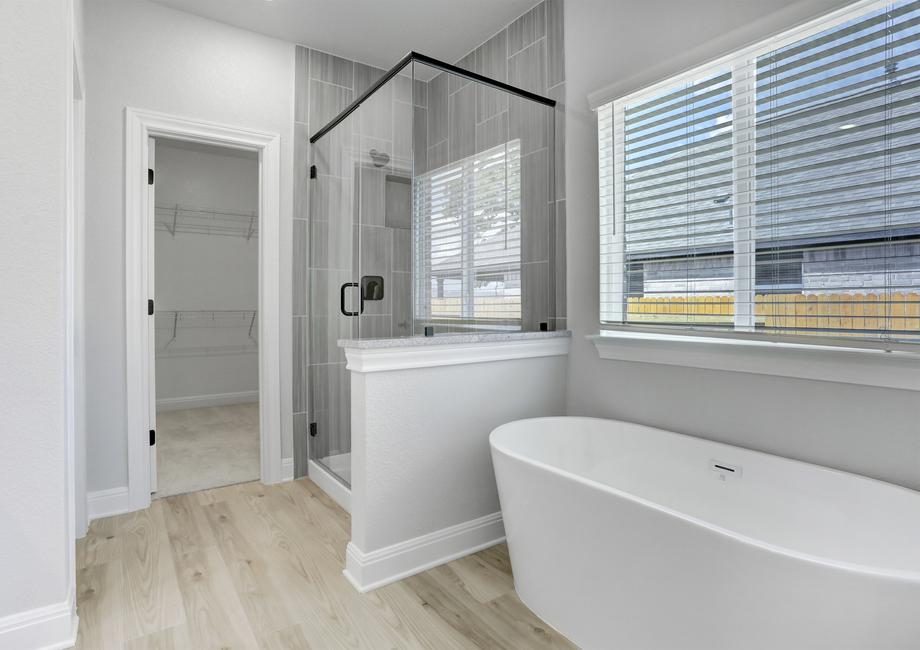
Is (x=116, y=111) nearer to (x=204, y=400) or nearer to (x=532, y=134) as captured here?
(x=532, y=134)

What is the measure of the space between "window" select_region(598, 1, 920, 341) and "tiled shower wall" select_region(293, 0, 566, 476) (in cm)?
32

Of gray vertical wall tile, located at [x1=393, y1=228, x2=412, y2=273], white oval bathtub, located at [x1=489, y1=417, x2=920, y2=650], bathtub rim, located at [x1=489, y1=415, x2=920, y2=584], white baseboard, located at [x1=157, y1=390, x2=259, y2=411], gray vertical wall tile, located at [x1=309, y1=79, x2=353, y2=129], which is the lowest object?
white baseboard, located at [x1=157, y1=390, x2=259, y2=411]

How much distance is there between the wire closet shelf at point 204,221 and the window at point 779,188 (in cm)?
419

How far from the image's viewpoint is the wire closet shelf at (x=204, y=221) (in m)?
5.12

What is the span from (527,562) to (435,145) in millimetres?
1755

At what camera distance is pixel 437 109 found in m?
2.23

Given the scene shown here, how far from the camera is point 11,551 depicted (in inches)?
59.9

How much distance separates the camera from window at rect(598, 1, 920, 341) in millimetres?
1523

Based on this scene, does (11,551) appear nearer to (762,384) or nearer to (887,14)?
(762,384)

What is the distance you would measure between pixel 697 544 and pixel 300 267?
2.72 meters

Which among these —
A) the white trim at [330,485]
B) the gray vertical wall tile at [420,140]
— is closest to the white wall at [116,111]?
the white trim at [330,485]

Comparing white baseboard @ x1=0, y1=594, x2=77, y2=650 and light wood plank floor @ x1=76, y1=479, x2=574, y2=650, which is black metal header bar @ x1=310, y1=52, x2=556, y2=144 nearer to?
light wood plank floor @ x1=76, y1=479, x2=574, y2=650

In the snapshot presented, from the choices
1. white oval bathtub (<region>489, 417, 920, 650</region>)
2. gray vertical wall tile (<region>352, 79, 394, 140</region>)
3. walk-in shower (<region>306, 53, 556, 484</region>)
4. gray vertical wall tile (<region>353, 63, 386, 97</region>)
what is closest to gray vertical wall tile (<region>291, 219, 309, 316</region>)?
walk-in shower (<region>306, 53, 556, 484</region>)

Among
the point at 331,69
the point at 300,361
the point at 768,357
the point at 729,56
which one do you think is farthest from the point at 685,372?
the point at 331,69
